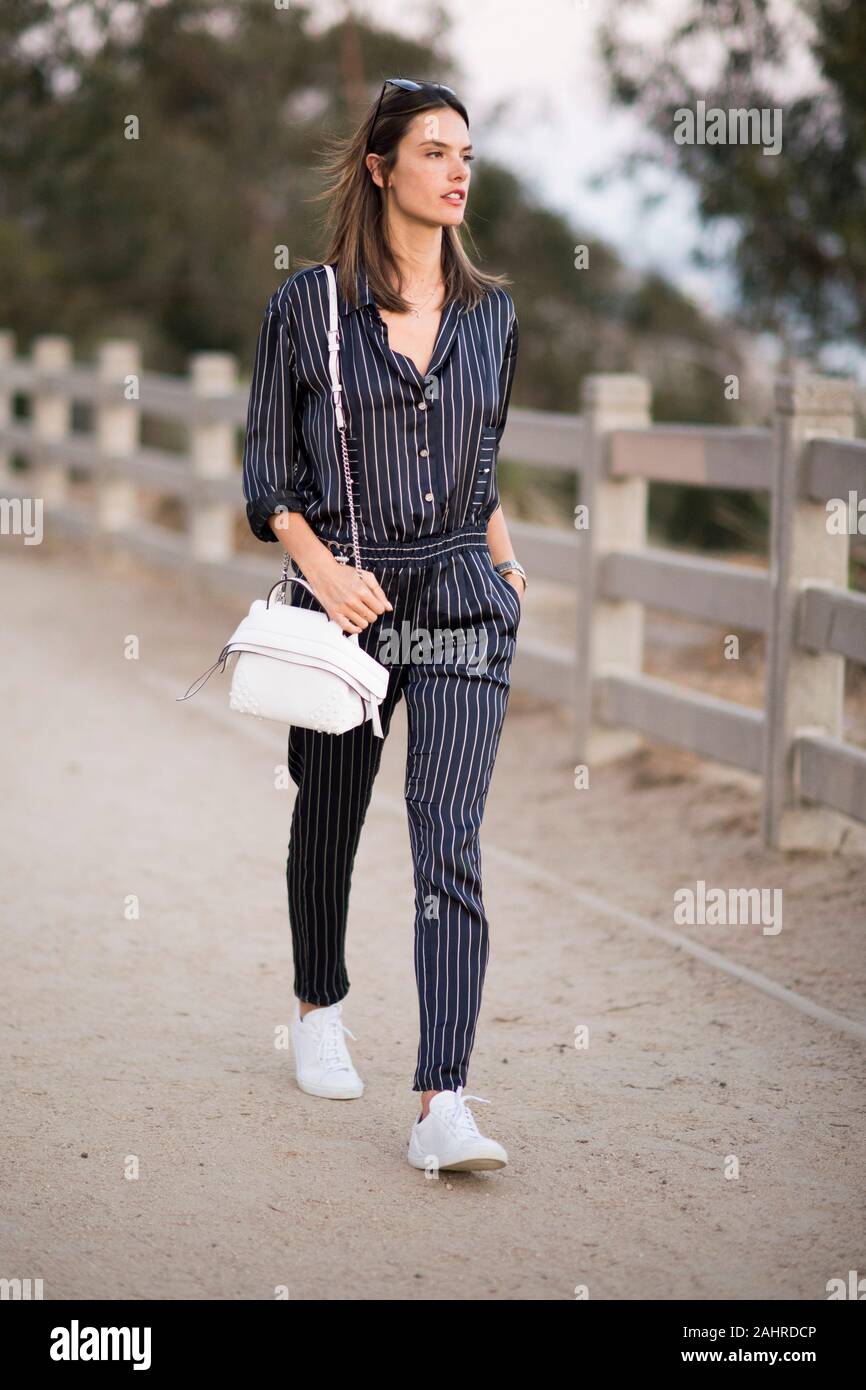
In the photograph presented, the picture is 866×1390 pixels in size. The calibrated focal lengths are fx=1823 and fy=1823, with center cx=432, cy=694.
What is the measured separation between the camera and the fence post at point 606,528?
7.29 meters

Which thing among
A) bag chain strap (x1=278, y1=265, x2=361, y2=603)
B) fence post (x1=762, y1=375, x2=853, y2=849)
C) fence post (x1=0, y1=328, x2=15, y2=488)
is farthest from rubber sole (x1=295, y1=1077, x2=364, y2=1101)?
fence post (x1=0, y1=328, x2=15, y2=488)

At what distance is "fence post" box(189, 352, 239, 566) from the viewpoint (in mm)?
11523

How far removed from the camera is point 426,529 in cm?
353

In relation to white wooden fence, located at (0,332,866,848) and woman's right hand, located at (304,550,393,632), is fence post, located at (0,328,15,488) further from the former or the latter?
woman's right hand, located at (304,550,393,632)

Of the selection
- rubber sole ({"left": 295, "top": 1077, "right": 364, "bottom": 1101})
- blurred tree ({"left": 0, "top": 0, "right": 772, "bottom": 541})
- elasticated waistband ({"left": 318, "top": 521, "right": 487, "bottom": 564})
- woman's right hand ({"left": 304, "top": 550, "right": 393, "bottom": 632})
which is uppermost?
blurred tree ({"left": 0, "top": 0, "right": 772, "bottom": 541})

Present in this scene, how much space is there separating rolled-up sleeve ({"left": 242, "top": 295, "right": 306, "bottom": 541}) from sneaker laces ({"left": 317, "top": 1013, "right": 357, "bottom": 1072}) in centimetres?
116

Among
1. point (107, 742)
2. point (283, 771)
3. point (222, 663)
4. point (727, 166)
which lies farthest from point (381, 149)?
point (727, 166)

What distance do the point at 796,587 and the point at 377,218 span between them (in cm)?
259

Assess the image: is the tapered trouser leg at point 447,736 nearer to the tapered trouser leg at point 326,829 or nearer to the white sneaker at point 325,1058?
the tapered trouser leg at point 326,829

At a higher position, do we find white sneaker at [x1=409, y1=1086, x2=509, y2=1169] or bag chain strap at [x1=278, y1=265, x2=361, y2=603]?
bag chain strap at [x1=278, y1=265, x2=361, y2=603]

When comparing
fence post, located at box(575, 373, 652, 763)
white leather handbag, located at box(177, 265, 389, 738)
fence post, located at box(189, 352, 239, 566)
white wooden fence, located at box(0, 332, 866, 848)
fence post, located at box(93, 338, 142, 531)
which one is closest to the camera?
white leather handbag, located at box(177, 265, 389, 738)

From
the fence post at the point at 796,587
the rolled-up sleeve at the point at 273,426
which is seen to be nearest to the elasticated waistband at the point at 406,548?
the rolled-up sleeve at the point at 273,426

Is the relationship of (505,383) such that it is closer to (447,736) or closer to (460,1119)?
(447,736)

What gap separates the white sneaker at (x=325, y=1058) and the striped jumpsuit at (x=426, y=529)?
512 mm
